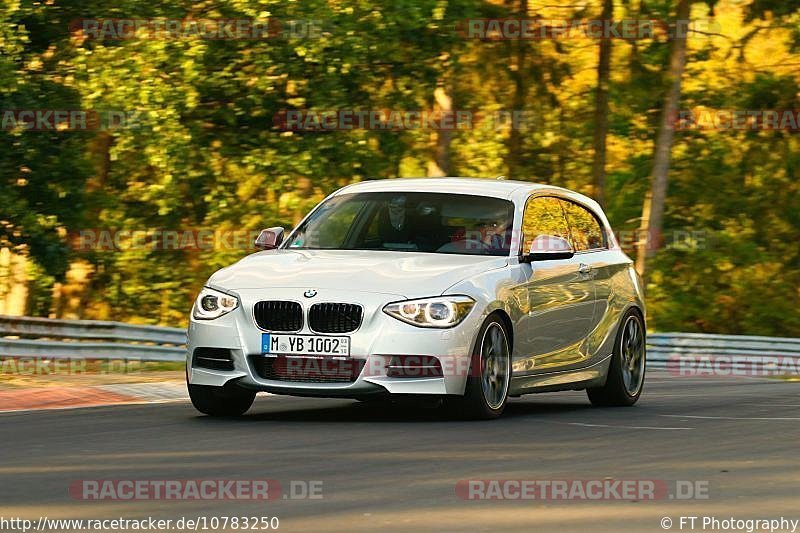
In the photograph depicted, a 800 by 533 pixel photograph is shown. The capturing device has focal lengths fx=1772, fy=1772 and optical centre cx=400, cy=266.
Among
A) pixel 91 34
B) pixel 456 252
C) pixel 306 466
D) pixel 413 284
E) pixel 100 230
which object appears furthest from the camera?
pixel 100 230

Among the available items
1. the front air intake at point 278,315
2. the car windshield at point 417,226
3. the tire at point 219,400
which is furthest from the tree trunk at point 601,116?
the front air intake at point 278,315

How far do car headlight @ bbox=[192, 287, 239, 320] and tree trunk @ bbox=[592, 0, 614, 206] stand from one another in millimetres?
26896

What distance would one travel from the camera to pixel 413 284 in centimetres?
1142

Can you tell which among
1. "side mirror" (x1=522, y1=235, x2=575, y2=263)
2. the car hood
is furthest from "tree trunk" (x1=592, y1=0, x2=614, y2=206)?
the car hood

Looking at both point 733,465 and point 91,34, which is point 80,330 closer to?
point 91,34

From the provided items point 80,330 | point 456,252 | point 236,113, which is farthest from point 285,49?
point 456,252

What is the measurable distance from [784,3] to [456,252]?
90.5 feet

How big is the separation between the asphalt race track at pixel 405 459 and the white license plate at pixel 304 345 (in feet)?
1.59

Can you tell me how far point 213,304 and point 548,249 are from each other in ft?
7.96

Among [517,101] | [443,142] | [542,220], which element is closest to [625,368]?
[542,220]

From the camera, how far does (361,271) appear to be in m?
11.6

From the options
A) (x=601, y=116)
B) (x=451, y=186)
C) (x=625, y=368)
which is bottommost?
(x=601, y=116)

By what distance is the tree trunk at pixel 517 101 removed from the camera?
39.1 m

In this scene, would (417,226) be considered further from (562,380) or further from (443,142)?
(443,142)
